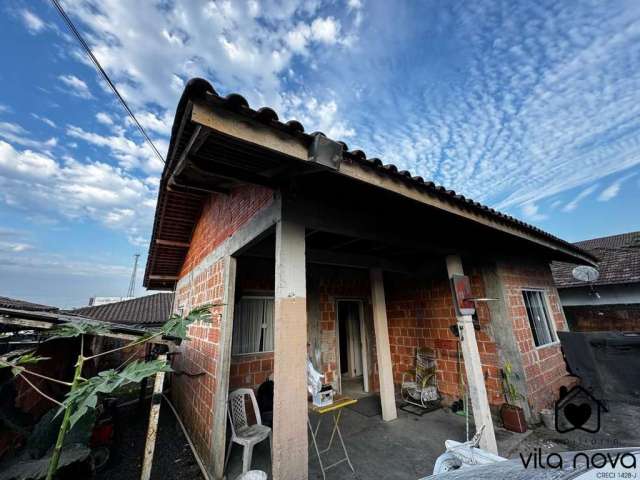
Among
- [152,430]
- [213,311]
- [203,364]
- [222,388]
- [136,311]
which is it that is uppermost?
[136,311]

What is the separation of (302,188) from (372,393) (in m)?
5.74

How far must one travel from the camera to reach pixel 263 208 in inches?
112

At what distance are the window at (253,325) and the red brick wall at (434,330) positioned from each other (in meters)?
3.09

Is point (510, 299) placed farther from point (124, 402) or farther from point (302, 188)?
point (124, 402)

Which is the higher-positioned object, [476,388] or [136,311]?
[136,311]

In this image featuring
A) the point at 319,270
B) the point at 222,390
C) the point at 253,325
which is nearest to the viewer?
the point at 222,390

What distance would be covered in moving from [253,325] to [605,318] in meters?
12.6

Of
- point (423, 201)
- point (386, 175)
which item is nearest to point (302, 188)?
point (386, 175)

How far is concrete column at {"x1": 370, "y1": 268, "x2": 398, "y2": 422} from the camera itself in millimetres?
4648

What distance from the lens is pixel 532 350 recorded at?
15.4 feet

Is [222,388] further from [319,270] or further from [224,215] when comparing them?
[319,270]

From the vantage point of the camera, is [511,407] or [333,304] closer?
[511,407]

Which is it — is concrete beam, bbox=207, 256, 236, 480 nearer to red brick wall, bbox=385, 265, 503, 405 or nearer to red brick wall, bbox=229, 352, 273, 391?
red brick wall, bbox=229, 352, 273, 391

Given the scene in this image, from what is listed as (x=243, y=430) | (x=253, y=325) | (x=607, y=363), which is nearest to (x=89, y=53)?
(x=253, y=325)
